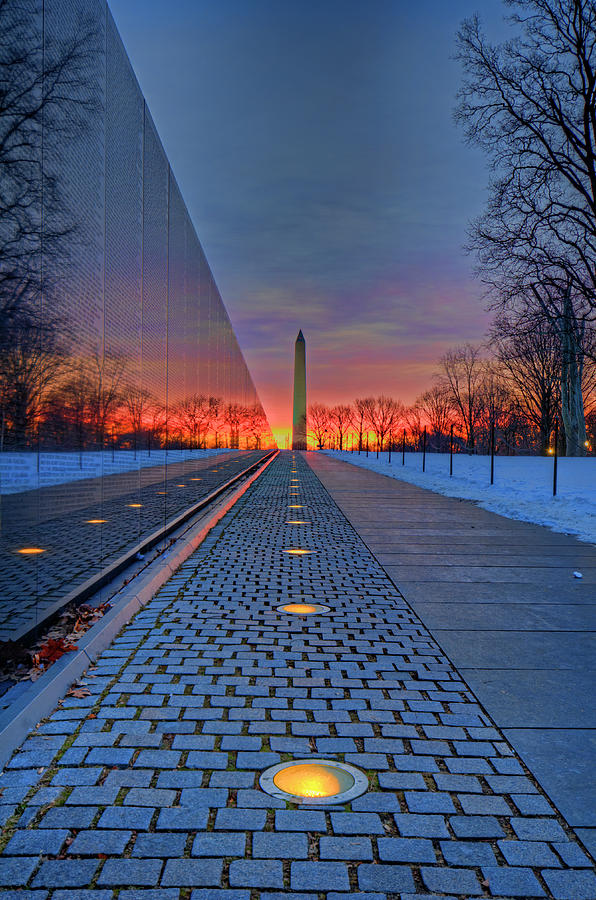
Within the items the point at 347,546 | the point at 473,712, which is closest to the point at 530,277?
the point at 347,546

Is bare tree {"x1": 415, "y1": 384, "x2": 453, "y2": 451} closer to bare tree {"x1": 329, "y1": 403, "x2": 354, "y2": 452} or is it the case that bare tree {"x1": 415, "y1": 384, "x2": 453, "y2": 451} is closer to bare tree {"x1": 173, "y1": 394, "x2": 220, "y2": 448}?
bare tree {"x1": 329, "y1": 403, "x2": 354, "y2": 452}

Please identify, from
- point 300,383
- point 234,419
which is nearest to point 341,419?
point 300,383

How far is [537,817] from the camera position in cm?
273

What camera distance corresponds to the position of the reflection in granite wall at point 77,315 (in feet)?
14.4

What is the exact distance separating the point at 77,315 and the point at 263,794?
13.6 feet

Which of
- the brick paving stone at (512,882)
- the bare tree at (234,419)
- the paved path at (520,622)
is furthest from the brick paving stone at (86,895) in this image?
the bare tree at (234,419)

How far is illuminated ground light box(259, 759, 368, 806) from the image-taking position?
2.83 metres

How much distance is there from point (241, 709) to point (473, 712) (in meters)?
1.28

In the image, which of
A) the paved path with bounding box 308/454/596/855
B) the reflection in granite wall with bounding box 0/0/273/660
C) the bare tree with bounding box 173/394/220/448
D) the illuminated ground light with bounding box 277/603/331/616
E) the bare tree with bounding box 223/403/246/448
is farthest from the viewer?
the bare tree with bounding box 223/403/246/448

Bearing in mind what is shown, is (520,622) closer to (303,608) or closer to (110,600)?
(303,608)

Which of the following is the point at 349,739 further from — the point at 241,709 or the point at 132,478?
the point at 132,478

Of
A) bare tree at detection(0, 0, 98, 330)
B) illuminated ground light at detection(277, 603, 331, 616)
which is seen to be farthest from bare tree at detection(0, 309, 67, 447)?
illuminated ground light at detection(277, 603, 331, 616)

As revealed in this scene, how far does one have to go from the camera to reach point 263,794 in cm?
286

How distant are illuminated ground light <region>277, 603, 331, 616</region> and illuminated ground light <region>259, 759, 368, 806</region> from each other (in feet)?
8.74
